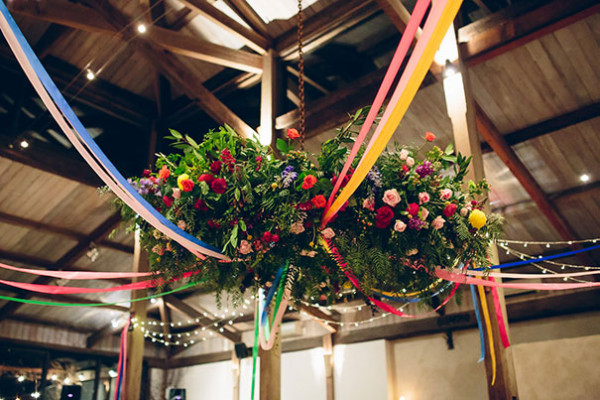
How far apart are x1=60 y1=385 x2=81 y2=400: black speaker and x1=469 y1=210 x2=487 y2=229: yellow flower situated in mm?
10922

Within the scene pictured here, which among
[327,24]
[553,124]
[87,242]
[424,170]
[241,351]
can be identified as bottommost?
[424,170]

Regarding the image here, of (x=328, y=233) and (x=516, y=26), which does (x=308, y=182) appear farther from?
(x=516, y=26)

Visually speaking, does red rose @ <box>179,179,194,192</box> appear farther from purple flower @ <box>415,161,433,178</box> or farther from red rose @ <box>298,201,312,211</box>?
purple flower @ <box>415,161,433,178</box>

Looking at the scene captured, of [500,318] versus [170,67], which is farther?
[170,67]

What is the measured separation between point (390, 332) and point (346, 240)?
8.10 meters

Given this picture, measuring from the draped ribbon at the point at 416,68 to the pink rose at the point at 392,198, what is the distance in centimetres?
22

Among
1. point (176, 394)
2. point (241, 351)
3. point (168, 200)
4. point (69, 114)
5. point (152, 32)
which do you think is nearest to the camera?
point (69, 114)

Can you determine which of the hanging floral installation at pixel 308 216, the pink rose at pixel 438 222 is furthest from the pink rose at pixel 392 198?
the pink rose at pixel 438 222

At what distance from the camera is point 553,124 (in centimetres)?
634

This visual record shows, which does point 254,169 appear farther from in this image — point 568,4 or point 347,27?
point 347,27

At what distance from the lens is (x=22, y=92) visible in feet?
23.6

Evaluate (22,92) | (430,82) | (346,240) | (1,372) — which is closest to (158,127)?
(22,92)

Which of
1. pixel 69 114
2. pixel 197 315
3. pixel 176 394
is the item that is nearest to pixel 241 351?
pixel 197 315

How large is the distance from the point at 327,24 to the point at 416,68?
508cm
